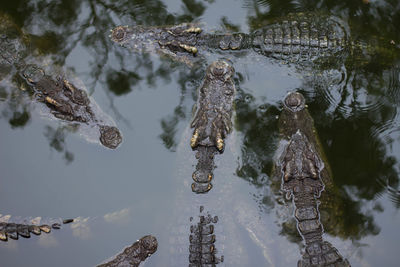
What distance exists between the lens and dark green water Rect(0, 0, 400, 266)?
→ 5.10 m

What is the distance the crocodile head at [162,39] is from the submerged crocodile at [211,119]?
499 millimetres

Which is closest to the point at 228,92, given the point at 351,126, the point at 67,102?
the point at 351,126

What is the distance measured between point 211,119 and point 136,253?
1.98 meters

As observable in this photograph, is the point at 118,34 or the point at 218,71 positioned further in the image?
the point at 118,34

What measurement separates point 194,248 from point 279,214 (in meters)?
1.20

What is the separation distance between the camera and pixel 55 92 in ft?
18.0

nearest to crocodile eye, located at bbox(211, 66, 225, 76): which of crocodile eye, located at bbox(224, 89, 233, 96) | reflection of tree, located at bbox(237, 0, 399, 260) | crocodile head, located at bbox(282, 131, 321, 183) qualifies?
crocodile eye, located at bbox(224, 89, 233, 96)

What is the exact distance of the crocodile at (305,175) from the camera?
4793mm

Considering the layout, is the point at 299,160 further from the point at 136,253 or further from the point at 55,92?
the point at 55,92

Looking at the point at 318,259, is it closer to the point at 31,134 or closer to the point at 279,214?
the point at 279,214

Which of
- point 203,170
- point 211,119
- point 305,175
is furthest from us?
point 211,119

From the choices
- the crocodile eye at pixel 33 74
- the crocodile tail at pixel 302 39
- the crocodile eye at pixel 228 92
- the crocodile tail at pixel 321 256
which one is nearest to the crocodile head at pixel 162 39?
the crocodile eye at pixel 228 92

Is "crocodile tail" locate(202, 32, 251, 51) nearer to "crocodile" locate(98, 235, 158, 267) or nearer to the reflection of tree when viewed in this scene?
the reflection of tree

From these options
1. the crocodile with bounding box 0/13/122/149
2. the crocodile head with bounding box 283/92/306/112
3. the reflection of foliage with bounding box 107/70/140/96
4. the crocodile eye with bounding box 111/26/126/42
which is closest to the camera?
the crocodile head with bounding box 283/92/306/112
